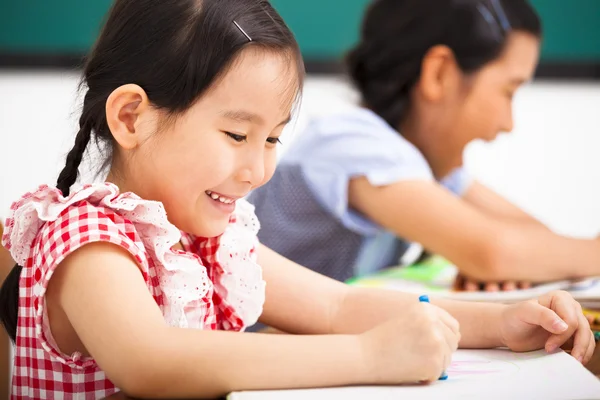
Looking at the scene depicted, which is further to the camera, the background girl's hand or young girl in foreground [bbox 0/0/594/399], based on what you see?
the background girl's hand

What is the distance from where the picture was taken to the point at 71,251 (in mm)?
706

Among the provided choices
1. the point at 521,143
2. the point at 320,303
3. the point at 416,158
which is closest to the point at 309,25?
the point at 521,143

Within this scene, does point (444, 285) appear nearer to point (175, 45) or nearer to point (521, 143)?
point (175, 45)

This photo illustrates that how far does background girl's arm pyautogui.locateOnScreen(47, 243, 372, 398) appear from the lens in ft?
2.20

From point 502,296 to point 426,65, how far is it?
59 cm

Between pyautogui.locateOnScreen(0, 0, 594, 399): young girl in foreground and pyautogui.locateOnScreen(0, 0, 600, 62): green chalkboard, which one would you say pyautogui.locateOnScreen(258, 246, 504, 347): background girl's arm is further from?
pyautogui.locateOnScreen(0, 0, 600, 62): green chalkboard

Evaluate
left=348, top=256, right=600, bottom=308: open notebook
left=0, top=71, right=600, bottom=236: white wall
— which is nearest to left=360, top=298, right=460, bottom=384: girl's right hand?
left=348, top=256, right=600, bottom=308: open notebook

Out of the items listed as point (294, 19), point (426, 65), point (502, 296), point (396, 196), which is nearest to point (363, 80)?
point (426, 65)

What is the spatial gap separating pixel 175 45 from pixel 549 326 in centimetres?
42

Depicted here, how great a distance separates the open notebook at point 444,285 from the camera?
1.08 meters

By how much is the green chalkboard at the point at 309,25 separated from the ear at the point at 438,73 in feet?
6.59

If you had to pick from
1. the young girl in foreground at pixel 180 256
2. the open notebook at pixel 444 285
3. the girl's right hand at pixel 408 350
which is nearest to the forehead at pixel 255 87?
the young girl in foreground at pixel 180 256

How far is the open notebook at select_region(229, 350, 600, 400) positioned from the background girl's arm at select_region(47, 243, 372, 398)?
0.01m

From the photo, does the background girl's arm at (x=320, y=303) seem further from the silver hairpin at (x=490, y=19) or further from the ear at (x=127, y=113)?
the silver hairpin at (x=490, y=19)
